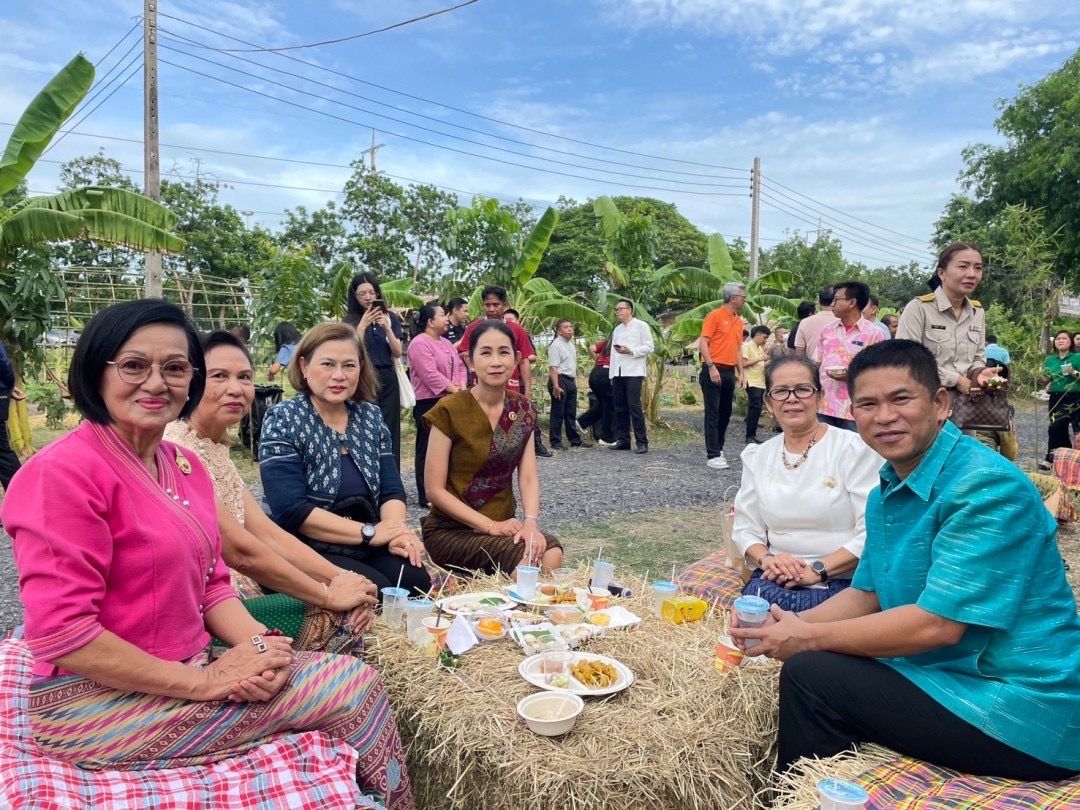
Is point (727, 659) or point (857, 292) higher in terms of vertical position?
point (857, 292)

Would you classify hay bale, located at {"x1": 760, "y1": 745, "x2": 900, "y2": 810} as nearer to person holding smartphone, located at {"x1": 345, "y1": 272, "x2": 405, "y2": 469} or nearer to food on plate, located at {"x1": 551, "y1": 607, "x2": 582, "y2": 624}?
food on plate, located at {"x1": 551, "y1": 607, "x2": 582, "y2": 624}

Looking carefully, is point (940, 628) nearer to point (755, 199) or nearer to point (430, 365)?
point (430, 365)

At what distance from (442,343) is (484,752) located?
219 inches

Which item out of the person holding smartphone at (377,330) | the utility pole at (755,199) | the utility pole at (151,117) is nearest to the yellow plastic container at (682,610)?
the person holding smartphone at (377,330)

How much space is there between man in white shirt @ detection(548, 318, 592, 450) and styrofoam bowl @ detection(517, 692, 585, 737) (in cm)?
812

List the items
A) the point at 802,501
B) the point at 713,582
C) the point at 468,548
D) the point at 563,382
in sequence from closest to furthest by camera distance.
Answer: the point at 802,501, the point at 713,582, the point at 468,548, the point at 563,382

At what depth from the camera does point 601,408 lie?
11164 millimetres

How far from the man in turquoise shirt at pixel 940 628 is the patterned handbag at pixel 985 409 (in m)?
3.93

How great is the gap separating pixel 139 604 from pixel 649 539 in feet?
15.0

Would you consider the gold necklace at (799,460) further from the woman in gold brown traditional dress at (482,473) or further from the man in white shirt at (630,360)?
the man in white shirt at (630,360)

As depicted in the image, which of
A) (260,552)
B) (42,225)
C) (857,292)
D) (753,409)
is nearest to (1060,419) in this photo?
(753,409)

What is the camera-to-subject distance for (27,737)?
1.72 meters

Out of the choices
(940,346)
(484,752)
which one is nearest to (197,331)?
(484,752)

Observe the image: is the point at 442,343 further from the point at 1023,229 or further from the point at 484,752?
the point at 1023,229
